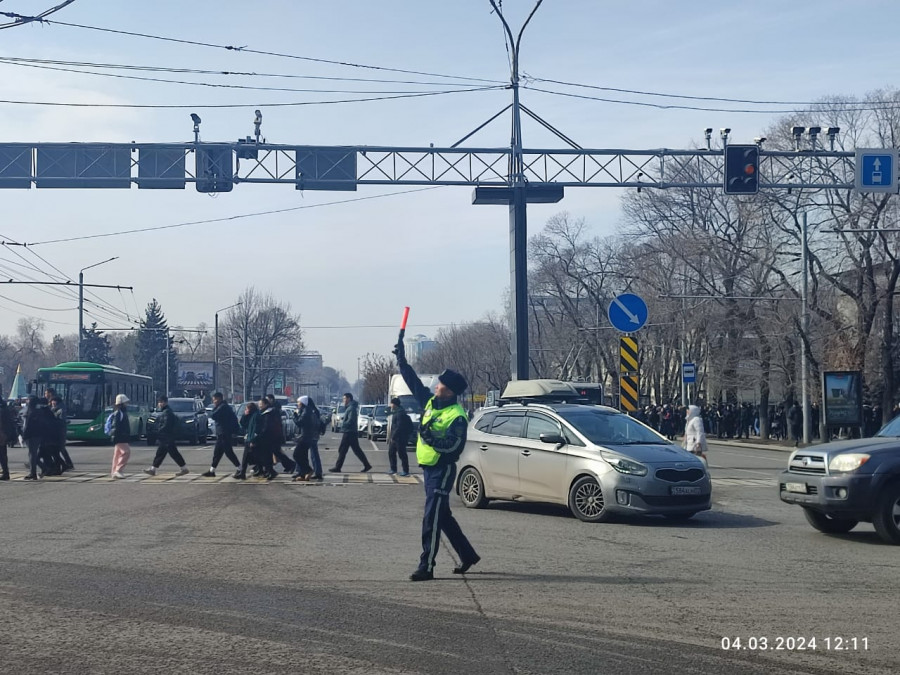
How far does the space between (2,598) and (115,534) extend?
13.2 ft

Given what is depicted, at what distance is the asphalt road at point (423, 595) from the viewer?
648 centimetres

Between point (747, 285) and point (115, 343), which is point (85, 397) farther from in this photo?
point (115, 343)

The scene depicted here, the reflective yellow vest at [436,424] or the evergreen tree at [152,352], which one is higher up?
the evergreen tree at [152,352]

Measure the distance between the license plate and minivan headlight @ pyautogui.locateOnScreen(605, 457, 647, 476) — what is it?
17.0 inches

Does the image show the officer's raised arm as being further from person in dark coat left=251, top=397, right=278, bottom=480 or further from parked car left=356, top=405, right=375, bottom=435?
parked car left=356, top=405, right=375, bottom=435

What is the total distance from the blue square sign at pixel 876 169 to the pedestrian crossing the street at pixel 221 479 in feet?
40.6

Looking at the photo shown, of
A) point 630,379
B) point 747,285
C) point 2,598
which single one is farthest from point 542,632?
point 747,285

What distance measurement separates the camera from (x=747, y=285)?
A: 49.2 meters

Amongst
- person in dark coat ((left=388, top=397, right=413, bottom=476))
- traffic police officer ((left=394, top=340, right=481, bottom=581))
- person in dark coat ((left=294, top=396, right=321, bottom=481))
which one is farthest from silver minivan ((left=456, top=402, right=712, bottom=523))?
person in dark coat ((left=388, top=397, right=413, bottom=476))

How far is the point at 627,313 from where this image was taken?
20688 millimetres

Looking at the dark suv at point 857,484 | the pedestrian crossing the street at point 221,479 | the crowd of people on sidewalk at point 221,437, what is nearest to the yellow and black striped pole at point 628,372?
the pedestrian crossing the street at point 221,479

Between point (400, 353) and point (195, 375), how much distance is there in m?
78.9

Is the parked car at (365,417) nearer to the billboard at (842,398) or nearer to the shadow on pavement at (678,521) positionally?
the billboard at (842,398)

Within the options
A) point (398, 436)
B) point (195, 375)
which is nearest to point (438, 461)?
point (398, 436)
